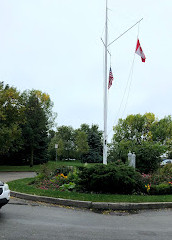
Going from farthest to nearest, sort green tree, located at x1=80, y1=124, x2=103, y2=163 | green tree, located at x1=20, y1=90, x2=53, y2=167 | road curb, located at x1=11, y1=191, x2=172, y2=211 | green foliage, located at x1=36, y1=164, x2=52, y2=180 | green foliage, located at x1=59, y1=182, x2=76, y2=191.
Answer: green tree, located at x1=80, y1=124, x2=103, y2=163 < green tree, located at x1=20, y1=90, x2=53, y2=167 < green foliage, located at x1=36, y1=164, x2=52, y2=180 < green foliage, located at x1=59, y1=182, x2=76, y2=191 < road curb, located at x1=11, y1=191, x2=172, y2=211

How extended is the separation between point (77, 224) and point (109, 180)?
380 cm

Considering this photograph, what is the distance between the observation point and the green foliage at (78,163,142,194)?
962 centimetres

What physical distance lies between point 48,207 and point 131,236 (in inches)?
138

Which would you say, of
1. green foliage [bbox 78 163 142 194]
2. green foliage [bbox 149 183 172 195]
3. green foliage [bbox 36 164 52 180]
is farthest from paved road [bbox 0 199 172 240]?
green foliage [bbox 36 164 52 180]

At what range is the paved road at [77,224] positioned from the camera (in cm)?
508

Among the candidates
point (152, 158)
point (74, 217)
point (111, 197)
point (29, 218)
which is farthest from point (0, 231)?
point (152, 158)

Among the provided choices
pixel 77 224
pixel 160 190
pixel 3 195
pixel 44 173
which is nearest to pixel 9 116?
pixel 44 173

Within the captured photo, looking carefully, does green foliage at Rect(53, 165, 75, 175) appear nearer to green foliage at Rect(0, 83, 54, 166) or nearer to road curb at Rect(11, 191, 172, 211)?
road curb at Rect(11, 191, 172, 211)

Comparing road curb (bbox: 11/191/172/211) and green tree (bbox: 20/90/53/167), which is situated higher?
green tree (bbox: 20/90/53/167)

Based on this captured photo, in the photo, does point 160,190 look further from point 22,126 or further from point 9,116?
point 22,126

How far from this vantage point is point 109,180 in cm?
965

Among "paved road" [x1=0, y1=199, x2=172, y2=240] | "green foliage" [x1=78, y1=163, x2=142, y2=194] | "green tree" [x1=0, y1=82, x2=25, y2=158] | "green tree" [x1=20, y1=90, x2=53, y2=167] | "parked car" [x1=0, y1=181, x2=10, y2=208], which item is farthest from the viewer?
"green tree" [x1=20, y1=90, x2=53, y2=167]

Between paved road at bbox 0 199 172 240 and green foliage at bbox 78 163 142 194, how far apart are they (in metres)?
2.02

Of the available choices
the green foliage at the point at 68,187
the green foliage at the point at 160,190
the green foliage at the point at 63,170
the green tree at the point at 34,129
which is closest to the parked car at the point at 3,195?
the green foliage at the point at 68,187
